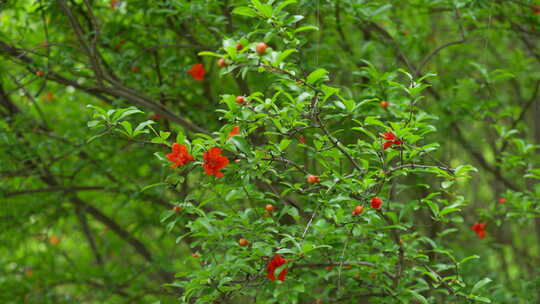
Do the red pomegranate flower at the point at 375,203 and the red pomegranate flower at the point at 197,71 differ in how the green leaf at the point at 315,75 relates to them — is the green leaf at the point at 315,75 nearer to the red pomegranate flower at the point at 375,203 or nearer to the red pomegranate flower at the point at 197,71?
the red pomegranate flower at the point at 375,203

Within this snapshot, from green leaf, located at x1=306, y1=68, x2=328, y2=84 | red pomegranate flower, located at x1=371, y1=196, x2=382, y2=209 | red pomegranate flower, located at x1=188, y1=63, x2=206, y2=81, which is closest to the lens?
green leaf, located at x1=306, y1=68, x2=328, y2=84

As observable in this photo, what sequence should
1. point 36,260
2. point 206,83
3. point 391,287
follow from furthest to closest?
point 36,260
point 206,83
point 391,287

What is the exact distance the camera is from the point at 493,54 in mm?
4668

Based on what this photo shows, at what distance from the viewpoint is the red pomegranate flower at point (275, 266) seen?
1.94 meters

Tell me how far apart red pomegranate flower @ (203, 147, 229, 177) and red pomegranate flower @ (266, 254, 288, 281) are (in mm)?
379

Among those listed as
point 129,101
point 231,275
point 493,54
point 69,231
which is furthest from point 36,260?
point 493,54

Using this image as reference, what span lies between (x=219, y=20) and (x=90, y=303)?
10.3 feet

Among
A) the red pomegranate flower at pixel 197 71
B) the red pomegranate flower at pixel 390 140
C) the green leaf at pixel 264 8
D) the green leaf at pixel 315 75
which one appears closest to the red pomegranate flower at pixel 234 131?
the green leaf at pixel 315 75

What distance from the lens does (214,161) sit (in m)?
1.83

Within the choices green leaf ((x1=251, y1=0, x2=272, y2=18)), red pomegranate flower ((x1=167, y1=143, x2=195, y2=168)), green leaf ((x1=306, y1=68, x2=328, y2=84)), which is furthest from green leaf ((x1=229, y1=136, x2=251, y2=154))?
green leaf ((x1=251, y1=0, x2=272, y2=18))

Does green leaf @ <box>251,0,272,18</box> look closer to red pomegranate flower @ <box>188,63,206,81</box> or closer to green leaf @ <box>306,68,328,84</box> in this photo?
green leaf @ <box>306,68,328,84</box>

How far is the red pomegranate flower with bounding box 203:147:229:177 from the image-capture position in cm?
182

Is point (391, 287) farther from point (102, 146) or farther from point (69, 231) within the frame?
point (69, 231)

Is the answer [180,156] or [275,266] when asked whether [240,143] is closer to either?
[180,156]
